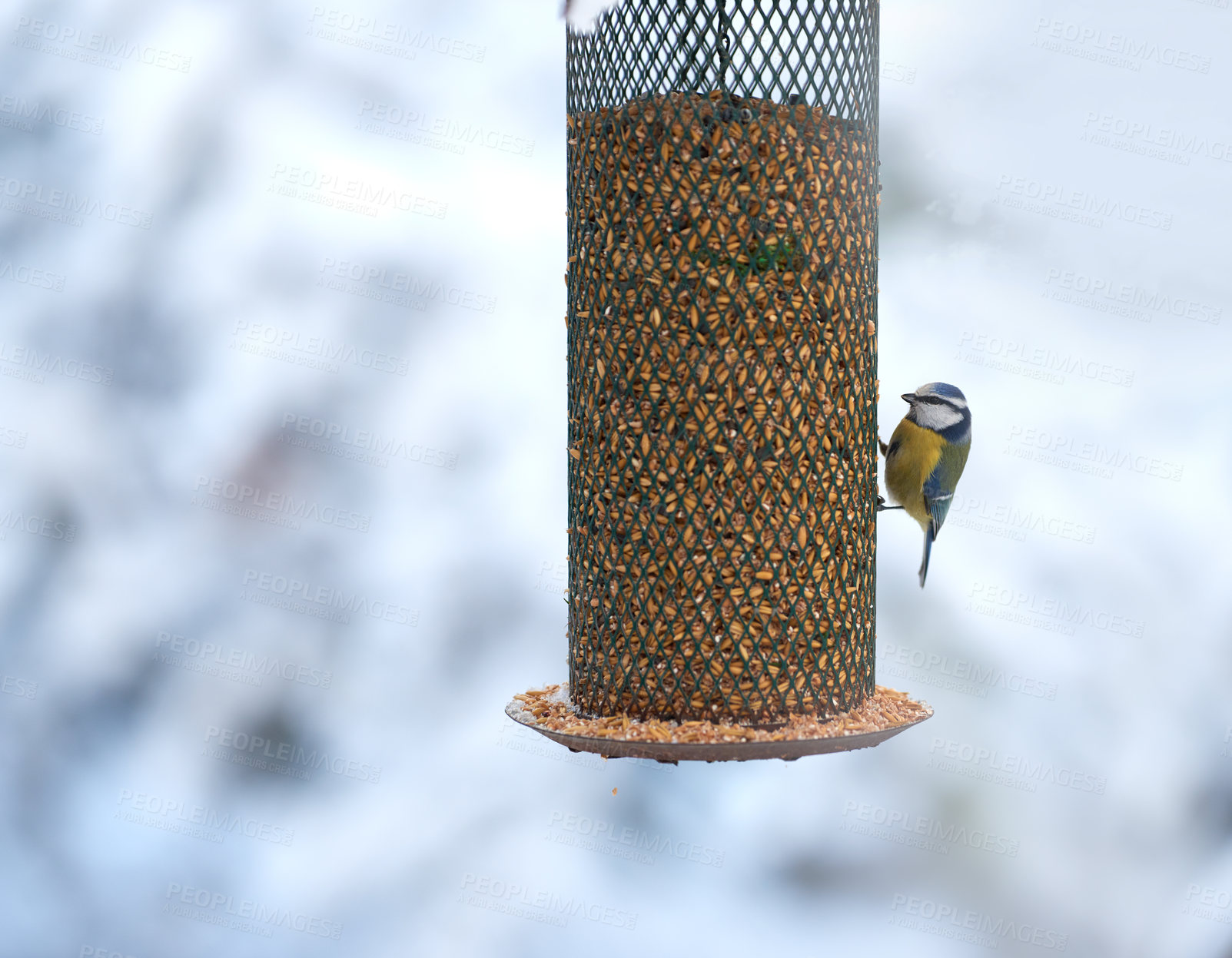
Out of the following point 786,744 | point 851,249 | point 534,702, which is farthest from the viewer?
point 534,702

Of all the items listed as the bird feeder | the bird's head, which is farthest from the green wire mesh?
the bird's head

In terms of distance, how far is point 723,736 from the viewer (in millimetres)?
2188

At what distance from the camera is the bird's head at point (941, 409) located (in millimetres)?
2639

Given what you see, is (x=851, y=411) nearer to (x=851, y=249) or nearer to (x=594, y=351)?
(x=851, y=249)

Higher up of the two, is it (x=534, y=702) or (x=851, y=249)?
(x=851, y=249)

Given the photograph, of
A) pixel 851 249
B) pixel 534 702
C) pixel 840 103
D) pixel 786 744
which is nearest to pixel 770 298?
pixel 851 249

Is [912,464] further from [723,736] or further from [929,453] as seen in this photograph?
[723,736]

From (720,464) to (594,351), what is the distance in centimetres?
34

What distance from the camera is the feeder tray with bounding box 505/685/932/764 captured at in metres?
2.15

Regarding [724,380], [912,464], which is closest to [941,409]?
[912,464]

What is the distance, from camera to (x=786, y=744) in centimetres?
217

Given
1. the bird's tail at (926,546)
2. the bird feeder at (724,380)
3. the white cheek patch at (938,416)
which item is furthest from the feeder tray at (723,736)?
the white cheek patch at (938,416)

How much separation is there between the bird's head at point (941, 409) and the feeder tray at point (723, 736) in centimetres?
66

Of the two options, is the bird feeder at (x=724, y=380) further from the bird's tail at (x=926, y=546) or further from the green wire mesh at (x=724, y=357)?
the bird's tail at (x=926, y=546)
